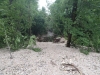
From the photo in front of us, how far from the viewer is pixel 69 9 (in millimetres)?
7105

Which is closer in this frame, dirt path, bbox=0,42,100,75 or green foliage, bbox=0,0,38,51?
dirt path, bbox=0,42,100,75

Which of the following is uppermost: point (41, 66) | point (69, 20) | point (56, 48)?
point (69, 20)

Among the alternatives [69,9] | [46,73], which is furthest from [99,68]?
[69,9]

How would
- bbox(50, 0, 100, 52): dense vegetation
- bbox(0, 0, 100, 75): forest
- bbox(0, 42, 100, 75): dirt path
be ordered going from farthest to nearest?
1. bbox(50, 0, 100, 52): dense vegetation
2. bbox(0, 0, 100, 75): forest
3. bbox(0, 42, 100, 75): dirt path

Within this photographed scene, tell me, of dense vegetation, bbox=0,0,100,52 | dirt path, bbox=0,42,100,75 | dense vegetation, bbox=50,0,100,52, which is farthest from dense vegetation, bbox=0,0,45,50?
dense vegetation, bbox=50,0,100,52

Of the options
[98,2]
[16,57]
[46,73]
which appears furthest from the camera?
[98,2]

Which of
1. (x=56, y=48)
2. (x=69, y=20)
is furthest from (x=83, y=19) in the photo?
(x=56, y=48)

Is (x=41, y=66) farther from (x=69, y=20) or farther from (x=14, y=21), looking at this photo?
(x=14, y=21)

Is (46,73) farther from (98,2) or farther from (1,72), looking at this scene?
(98,2)

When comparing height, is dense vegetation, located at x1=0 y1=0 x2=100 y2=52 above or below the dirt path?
above

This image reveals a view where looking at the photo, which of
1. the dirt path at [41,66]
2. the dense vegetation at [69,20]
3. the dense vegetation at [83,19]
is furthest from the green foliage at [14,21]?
the dense vegetation at [83,19]

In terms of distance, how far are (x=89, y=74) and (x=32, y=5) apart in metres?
5.48

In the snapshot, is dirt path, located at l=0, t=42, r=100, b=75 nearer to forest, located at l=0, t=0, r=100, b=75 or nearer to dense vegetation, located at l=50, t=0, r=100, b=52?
forest, located at l=0, t=0, r=100, b=75

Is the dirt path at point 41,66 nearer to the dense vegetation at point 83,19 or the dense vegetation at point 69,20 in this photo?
the dense vegetation at point 69,20
